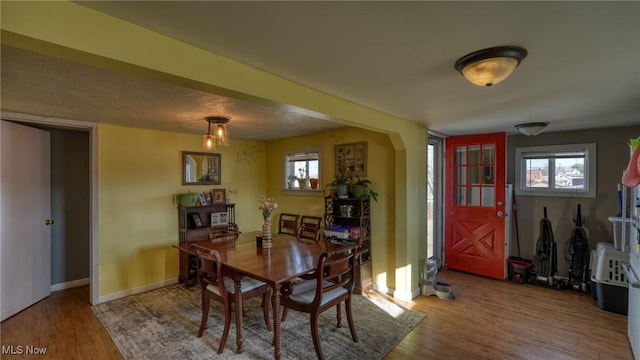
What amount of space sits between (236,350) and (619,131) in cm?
490

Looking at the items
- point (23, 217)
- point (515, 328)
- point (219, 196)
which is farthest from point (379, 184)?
point (23, 217)

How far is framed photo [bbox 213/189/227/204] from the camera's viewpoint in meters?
4.40

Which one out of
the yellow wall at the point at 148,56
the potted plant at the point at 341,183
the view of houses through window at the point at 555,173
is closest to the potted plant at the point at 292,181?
the potted plant at the point at 341,183

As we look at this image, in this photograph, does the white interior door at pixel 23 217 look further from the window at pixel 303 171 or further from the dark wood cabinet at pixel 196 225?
the window at pixel 303 171

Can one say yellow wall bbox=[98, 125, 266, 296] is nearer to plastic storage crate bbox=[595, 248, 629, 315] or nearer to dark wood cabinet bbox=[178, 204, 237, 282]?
dark wood cabinet bbox=[178, 204, 237, 282]

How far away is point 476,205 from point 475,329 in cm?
203

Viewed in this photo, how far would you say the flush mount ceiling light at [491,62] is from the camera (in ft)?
4.82

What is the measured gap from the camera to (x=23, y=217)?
124 inches

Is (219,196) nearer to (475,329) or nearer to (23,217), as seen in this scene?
(23,217)

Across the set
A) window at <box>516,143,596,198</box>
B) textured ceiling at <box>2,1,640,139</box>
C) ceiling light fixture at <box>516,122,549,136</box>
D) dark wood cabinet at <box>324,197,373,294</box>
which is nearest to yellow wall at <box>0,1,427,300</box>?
textured ceiling at <box>2,1,640,139</box>

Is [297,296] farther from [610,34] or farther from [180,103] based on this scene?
[610,34]

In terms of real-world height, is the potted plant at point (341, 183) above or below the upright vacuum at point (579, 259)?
above

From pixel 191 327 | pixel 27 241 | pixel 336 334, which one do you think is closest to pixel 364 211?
pixel 336 334

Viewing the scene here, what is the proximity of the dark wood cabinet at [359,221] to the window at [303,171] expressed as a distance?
1.67ft
